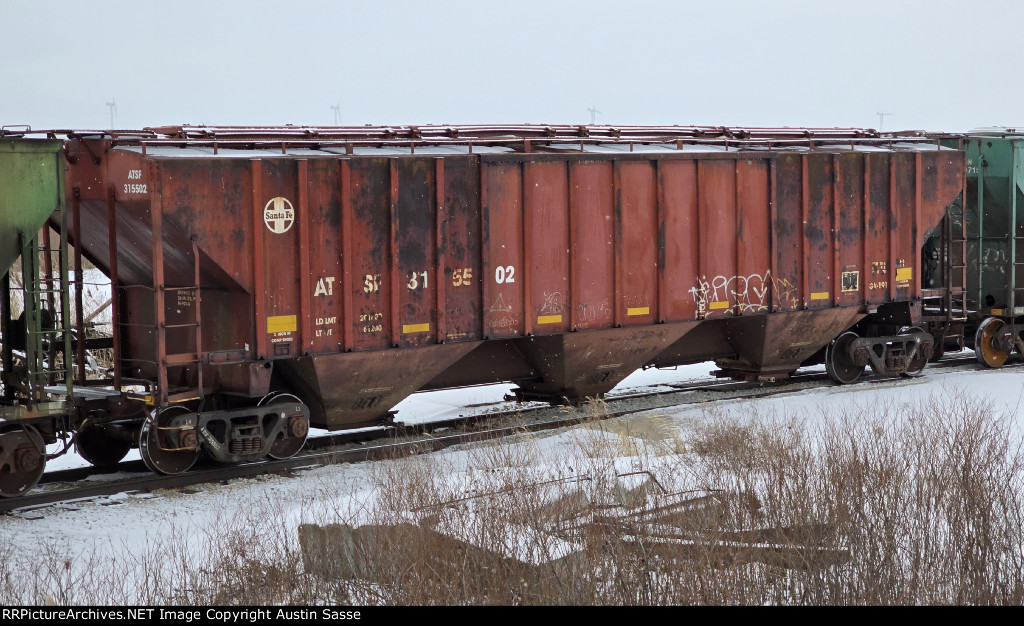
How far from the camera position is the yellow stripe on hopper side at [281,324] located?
11609mm

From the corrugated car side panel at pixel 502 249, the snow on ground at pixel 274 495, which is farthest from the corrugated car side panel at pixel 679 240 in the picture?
the corrugated car side panel at pixel 502 249

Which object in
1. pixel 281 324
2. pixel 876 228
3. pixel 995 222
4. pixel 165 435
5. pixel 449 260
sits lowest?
pixel 165 435

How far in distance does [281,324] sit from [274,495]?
6.32ft

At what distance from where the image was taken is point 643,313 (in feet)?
46.5

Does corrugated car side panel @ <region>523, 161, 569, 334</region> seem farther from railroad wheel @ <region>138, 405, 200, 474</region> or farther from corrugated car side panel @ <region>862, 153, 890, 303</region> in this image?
corrugated car side panel @ <region>862, 153, 890, 303</region>

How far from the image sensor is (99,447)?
12.2 metres

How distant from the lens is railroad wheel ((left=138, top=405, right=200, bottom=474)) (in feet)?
36.8

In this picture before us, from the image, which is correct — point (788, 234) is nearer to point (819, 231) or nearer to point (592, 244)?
point (819, 231)

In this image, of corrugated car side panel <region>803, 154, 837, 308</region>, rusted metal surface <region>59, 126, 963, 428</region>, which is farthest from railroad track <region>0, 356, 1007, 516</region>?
corrugated car side panel <region>803, 154, 837, 308</region>

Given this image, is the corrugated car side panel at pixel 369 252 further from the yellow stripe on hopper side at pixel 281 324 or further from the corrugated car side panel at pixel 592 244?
the corrugated car side panel at pixel 592 244

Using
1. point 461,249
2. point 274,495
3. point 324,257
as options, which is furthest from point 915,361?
point 274,495

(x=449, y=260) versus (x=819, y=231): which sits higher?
(x=819, y=231)

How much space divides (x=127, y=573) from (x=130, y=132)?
230 inches

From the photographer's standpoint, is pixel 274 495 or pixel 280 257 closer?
pixel 274 495
